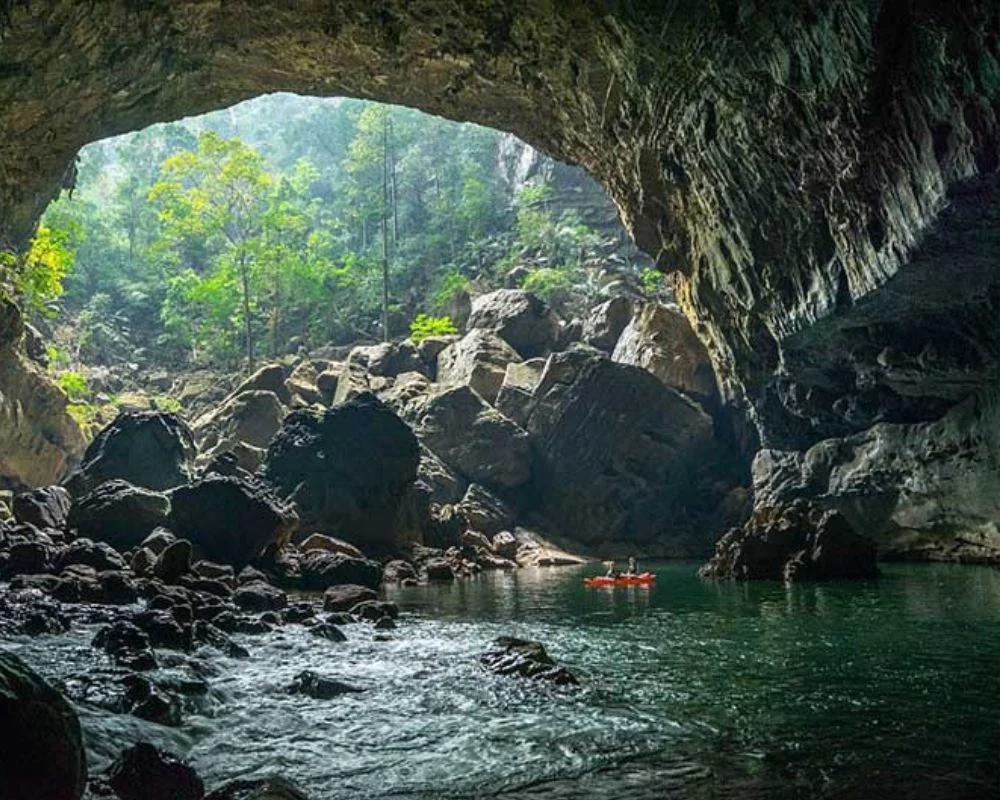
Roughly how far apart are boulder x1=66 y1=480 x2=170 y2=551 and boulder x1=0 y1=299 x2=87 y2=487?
7.21m

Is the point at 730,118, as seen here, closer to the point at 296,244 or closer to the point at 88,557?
the point at 88,557

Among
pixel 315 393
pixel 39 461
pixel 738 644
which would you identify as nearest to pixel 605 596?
pixel 738 644

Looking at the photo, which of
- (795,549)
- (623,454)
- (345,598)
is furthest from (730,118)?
(623,454)

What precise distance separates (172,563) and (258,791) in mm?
12171

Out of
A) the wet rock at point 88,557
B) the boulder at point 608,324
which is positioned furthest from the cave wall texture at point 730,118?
the boulder at point 608,324

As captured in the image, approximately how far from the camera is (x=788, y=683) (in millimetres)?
8391

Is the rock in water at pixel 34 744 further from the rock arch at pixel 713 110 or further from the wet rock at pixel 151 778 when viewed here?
the rock arch at pixel 713 110

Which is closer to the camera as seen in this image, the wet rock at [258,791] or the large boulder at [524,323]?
the wet rock at [258,791]

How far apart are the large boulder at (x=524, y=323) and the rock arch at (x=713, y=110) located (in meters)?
14.3

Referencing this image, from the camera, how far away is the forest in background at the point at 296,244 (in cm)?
4644

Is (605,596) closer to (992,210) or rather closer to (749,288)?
(749,288)

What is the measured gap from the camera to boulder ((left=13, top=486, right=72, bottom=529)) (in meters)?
20.8

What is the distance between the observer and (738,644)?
1082 cm

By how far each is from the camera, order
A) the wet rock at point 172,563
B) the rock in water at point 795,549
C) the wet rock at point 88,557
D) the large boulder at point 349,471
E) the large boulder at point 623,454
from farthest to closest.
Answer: the large boulder at point 623,454
the large boulder at point 349,471
the rock in water at point 795,549
the wet rock at point 88,557
the wet rock at point 172,563
